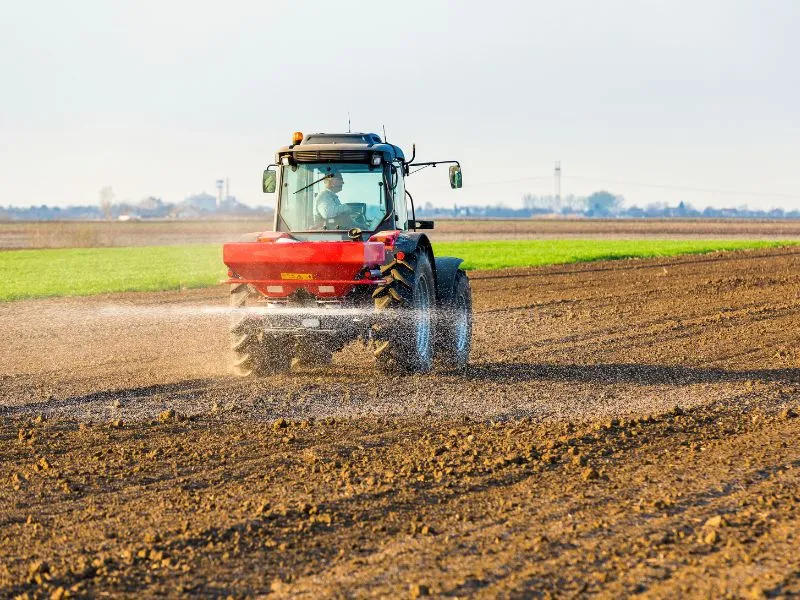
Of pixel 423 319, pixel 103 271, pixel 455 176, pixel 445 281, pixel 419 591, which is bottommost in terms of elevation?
pixel 419 591

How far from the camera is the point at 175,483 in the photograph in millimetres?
7707

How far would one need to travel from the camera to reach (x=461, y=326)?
1355 centimetres

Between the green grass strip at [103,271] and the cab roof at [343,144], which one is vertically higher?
the cab roof at [343,144]

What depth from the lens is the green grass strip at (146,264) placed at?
89.4ft

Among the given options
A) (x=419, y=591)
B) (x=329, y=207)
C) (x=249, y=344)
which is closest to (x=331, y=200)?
(x=329, y=207)

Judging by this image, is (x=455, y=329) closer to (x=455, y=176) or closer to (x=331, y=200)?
(x=455, y=176)

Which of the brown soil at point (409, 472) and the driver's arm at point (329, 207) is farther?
the driver's arm at point (329, 207)

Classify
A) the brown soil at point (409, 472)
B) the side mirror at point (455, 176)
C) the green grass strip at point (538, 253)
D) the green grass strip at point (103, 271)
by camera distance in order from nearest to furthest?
the brown soil at point (409, 472), the side mirror at point (455, 176), the green grass strip at point (103, 271), the green grass strip at point (538, 253)

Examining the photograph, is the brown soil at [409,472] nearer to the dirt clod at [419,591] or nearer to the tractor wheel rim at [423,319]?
the dirt clod at [419,591]

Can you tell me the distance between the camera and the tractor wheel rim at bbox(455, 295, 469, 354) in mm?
13477

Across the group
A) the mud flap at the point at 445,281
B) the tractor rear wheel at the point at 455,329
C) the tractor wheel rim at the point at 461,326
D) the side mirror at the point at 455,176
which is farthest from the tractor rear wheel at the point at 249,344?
the side mirror at the point at 455,176

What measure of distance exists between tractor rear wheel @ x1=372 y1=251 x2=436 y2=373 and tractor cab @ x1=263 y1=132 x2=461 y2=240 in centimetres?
60

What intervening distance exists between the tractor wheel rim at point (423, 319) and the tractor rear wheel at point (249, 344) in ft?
4.73

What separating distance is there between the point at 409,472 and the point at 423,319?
15.6 feet
